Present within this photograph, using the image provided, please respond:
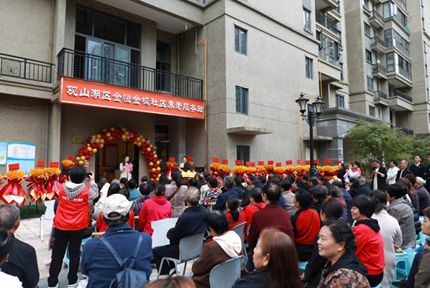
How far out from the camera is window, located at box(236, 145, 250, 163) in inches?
524

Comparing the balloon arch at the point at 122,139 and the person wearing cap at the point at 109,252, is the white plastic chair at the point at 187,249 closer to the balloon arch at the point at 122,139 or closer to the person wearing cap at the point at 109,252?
the person wearing cap at the point at 109,252

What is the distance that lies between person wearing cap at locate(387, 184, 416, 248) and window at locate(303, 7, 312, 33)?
15.5 m

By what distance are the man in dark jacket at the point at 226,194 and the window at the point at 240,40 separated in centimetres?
893

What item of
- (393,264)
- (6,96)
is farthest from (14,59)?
(393,264)

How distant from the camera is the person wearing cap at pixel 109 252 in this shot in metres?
2.32

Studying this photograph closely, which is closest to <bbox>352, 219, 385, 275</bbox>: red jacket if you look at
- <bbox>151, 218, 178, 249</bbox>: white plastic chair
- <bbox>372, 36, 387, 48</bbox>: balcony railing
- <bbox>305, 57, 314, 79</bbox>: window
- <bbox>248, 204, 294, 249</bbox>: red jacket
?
<bbox>248, 204, 294, 249</bbox>: red jacket

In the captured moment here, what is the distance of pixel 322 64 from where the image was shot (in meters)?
19.7

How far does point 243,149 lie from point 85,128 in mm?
6600

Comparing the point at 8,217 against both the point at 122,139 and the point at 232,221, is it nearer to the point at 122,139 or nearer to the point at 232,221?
the point at 232,221

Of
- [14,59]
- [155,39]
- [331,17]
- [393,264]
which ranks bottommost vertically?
[393,264]

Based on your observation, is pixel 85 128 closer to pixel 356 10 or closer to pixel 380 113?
pixel 356 10

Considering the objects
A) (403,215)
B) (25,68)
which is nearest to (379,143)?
(403,215)

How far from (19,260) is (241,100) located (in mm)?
11946

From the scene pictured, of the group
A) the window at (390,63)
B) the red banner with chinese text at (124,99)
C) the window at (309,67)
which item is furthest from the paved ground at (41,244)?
the window at (390,63)
